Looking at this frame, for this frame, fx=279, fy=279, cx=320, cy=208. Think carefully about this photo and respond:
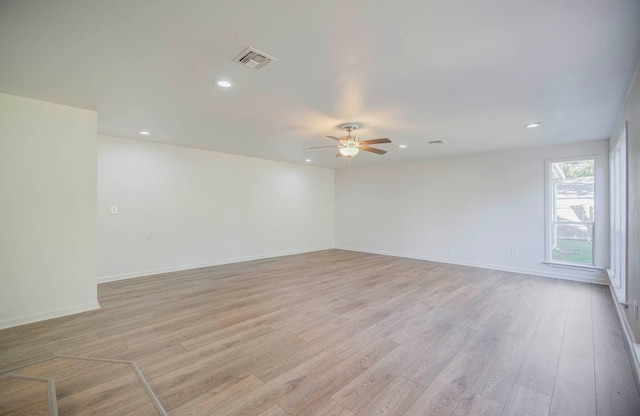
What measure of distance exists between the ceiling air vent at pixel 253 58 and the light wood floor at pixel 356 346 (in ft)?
8.07

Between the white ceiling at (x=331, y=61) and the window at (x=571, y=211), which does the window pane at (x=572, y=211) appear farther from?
the white ceiling at (x=331, y=61)

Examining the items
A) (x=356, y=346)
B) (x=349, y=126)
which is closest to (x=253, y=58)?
(x=349, y=126)

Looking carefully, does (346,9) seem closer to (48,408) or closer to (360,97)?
(360,97)

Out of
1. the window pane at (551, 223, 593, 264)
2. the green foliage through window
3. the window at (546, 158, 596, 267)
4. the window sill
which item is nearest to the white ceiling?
the green foliage through window

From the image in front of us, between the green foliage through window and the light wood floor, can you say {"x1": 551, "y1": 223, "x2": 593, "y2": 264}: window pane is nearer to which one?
the light wood floor

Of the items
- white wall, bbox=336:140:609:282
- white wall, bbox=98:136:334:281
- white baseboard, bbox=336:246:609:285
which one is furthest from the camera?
white wall, bbox=336:140:609:282

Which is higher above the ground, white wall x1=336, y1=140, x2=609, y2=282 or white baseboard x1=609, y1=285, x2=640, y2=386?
white wall x1=336, y1=140, x2=609, y2=282

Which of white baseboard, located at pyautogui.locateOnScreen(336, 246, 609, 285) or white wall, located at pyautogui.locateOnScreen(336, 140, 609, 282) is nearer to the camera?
white baseboard, located at pyautogui.locateOnScreen(336, 246, 609, 285)

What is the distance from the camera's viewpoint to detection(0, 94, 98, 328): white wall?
119 inches

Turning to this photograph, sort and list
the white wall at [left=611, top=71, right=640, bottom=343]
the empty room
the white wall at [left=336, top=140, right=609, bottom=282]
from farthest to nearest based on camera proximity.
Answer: the white wall at [left=336, top=140, right=609, bottom=282] < the white wall at [left=611, top=71, right=640, bottom=343] < the empty room

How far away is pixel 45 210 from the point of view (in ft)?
10.6

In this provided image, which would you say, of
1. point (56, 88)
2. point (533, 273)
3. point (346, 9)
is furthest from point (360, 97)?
point (533, 273)

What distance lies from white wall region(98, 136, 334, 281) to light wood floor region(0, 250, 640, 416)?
2.80 feet

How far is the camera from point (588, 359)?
2398 mm
